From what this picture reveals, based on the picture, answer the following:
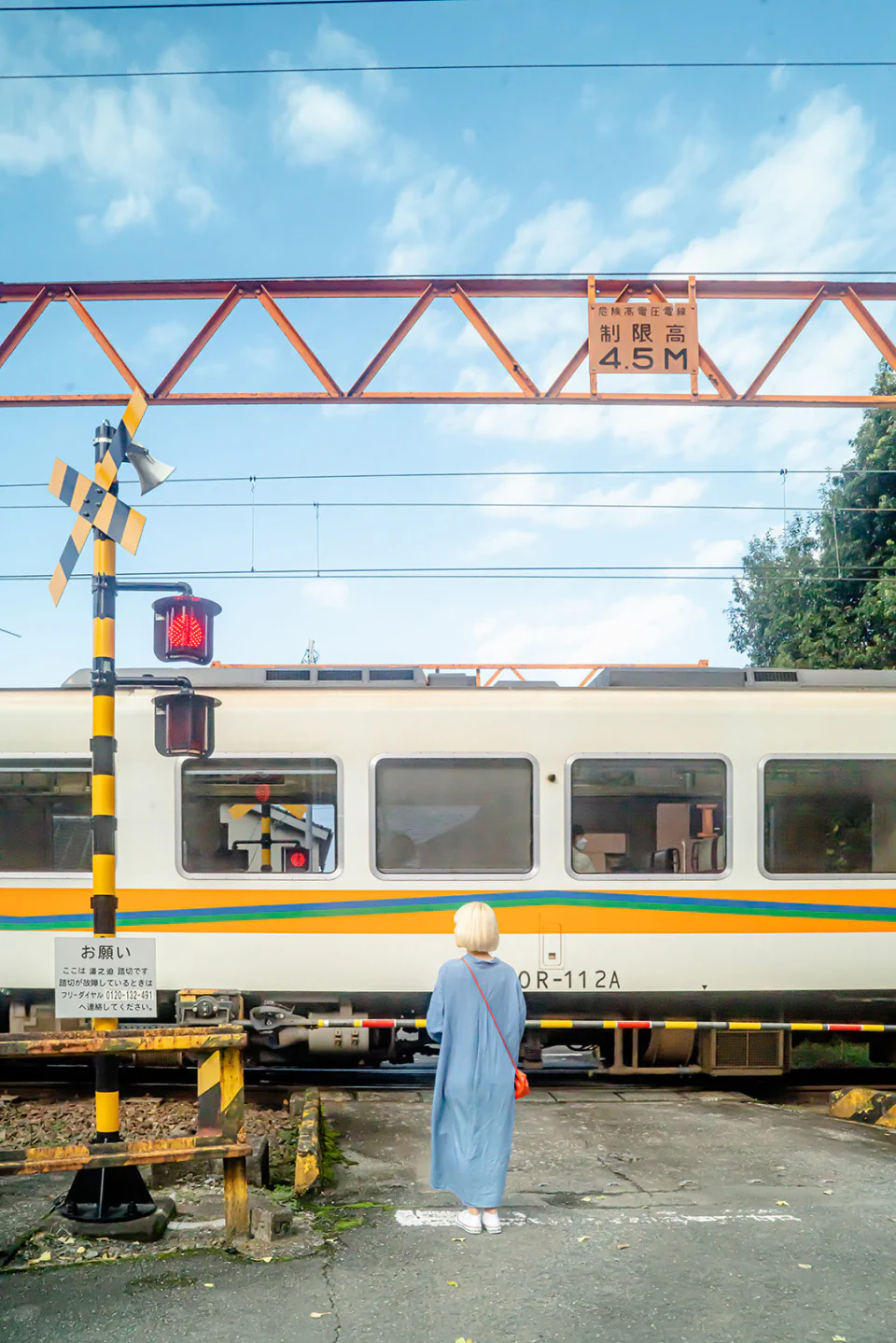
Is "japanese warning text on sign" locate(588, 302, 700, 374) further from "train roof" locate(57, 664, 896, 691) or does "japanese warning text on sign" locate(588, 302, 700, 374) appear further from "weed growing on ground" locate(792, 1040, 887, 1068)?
"weed growing on ground" locate(792, 1040, 887, 1068)

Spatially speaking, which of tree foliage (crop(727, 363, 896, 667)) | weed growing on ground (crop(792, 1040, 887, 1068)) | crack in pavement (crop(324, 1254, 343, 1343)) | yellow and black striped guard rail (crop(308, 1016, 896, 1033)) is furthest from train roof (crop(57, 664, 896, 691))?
tree foliage (crop(727, 363, 896, 667))

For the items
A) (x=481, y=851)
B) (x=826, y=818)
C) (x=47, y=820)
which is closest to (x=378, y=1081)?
(x=481, y=851)

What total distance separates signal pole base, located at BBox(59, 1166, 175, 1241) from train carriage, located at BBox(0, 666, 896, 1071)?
10.3 ft

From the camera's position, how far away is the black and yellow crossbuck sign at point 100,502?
5.91 m

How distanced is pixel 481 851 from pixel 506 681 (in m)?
1.37

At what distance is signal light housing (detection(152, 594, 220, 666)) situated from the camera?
6.89 m

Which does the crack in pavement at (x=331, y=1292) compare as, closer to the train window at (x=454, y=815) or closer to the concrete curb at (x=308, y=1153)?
the concrete curb at (x=308, y=1153)

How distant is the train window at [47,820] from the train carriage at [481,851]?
2 centimetres

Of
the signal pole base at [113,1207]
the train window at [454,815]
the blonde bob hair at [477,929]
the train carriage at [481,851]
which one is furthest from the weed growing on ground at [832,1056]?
the signal pole base at [113,1207]

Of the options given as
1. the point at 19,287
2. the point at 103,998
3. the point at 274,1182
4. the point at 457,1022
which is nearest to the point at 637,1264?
the point at 457,1022

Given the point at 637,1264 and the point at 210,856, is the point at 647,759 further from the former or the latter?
the point at 637,1264

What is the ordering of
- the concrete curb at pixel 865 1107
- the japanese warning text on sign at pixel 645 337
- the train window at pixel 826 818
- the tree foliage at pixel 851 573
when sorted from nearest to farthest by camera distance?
the concrete curb at pixel 865 1107 → the train window at pixel 826 818 → the japanese warning text on sign at pixel 645 337 → the tree foliage at pixel 851 573

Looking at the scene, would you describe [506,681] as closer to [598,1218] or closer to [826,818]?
[826,818]

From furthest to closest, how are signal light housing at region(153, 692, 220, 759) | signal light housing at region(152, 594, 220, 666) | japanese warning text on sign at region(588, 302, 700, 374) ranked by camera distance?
japanese warning text on sign at region(588, 302, 700, 374), signal light housing at region(153, 692, 220, 759), signal light housing at region(152, 594, 220, 666)
